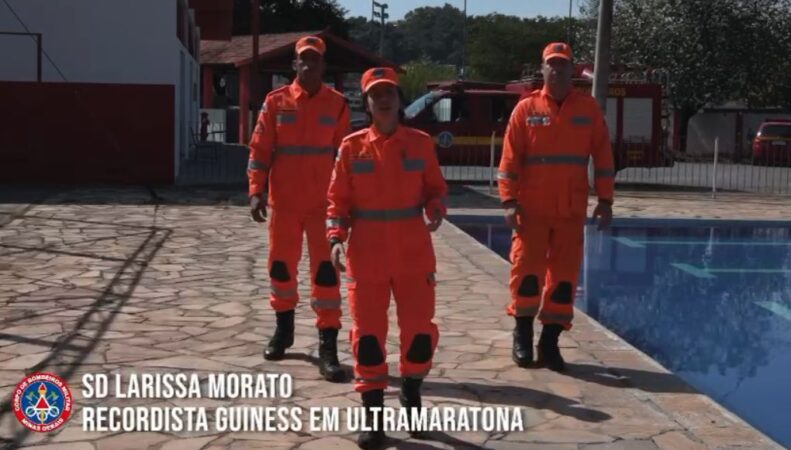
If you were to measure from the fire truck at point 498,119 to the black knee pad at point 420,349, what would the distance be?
717 inches

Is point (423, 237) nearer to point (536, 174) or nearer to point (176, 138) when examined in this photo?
point (536, 174)

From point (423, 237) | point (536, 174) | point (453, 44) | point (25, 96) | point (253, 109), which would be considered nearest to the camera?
point (423, 237)

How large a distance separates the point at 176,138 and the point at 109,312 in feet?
38.1

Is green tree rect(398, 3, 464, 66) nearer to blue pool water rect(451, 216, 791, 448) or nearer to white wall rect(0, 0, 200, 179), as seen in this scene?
white wall rect(0, 0, 200, 179)

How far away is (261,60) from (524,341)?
27.2 m

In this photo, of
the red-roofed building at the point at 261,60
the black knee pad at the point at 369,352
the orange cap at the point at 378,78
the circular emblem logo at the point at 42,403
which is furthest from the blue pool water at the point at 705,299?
the red-roofed building at the point at 261,60

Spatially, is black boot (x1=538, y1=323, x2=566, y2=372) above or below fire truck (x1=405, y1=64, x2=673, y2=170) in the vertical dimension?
below

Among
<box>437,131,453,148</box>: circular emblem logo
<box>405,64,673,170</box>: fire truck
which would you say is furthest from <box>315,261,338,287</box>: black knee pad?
<box>405,64,673,170</box>: fire truck

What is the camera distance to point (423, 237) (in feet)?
17.3

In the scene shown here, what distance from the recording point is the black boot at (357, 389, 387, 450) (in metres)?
5.11

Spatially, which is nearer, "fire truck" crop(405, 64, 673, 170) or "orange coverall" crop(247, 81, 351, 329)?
"orange coverall" crop(247, 81, 351, 329)

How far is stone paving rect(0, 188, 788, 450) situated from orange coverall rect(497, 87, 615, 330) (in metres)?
0.52

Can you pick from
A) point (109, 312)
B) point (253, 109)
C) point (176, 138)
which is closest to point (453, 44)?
point (253, 109)

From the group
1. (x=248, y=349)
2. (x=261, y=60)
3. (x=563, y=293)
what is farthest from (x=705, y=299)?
(x=261, y=60)
